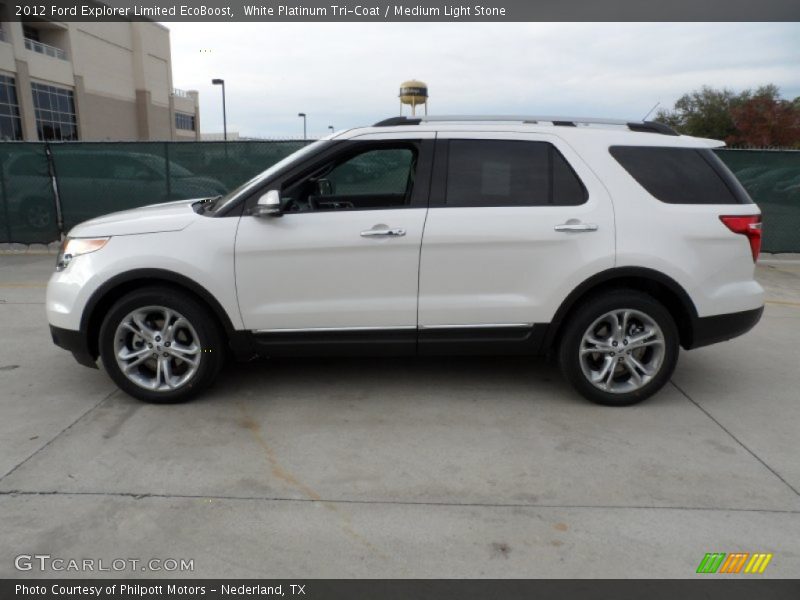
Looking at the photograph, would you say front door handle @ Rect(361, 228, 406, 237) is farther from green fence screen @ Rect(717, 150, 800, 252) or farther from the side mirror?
green fence screen @ Rect(717, 150, 800, 252)

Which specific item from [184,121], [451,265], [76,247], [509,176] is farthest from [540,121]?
[184,121]

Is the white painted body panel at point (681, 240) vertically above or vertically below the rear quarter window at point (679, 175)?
below

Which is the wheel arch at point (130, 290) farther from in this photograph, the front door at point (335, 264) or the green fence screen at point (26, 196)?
the green fence screen at point (26, 196)

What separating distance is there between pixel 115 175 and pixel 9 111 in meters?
37.7

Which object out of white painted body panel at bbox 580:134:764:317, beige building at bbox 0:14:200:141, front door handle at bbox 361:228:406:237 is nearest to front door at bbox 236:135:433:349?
front door handle at bbox 361:228:406:237

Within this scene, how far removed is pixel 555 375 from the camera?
200 inches

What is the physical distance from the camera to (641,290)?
4.40 meters

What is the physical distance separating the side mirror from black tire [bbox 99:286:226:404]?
76cm

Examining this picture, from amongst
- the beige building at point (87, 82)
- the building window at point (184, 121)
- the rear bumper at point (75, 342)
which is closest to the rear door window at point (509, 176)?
the rear bumper at point (75, 342)

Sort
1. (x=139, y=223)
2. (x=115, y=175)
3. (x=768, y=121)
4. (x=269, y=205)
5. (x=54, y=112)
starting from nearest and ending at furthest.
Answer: (x=269, y=205) < (x=139, y=223) < (x=115, y=175) < (x=768, y=121) < (x=54, y=112)

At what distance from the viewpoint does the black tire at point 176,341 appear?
4238 mm

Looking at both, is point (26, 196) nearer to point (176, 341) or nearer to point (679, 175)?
point (176, 341)

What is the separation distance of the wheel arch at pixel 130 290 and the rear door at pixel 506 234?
54.0 inches
